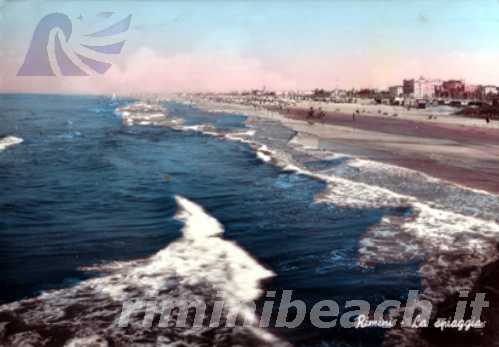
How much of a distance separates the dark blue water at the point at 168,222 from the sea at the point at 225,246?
0.12 feet

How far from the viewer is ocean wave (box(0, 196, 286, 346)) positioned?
193 inches

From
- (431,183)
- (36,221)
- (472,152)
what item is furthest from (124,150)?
(472,152)

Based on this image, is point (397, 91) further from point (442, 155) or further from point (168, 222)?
point (168, 222)

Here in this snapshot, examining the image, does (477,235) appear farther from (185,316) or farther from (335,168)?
(335,168)

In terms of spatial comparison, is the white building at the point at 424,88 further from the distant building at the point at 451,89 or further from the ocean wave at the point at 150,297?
the ocean wave at the point at 150,297

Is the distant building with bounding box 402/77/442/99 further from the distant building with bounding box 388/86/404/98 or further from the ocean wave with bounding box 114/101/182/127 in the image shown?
the ocean wave with bounding box 114/101/182/127

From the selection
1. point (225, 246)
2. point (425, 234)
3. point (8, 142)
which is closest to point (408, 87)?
point (8, 142)

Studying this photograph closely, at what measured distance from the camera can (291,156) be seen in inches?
877

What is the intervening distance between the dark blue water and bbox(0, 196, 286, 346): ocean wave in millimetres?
382

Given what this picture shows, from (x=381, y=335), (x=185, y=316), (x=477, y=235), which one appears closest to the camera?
(x=381, y=335)

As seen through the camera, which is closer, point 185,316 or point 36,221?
point 185,316

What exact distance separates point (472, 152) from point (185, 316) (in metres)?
21.9

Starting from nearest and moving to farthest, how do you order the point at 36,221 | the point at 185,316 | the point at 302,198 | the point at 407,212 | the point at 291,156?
1. the point at 185,316
2. the point at 36,221
3. the point at 407,212
4. the point at 302,198
5. the point at 291,156

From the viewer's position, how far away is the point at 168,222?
10.1 m
